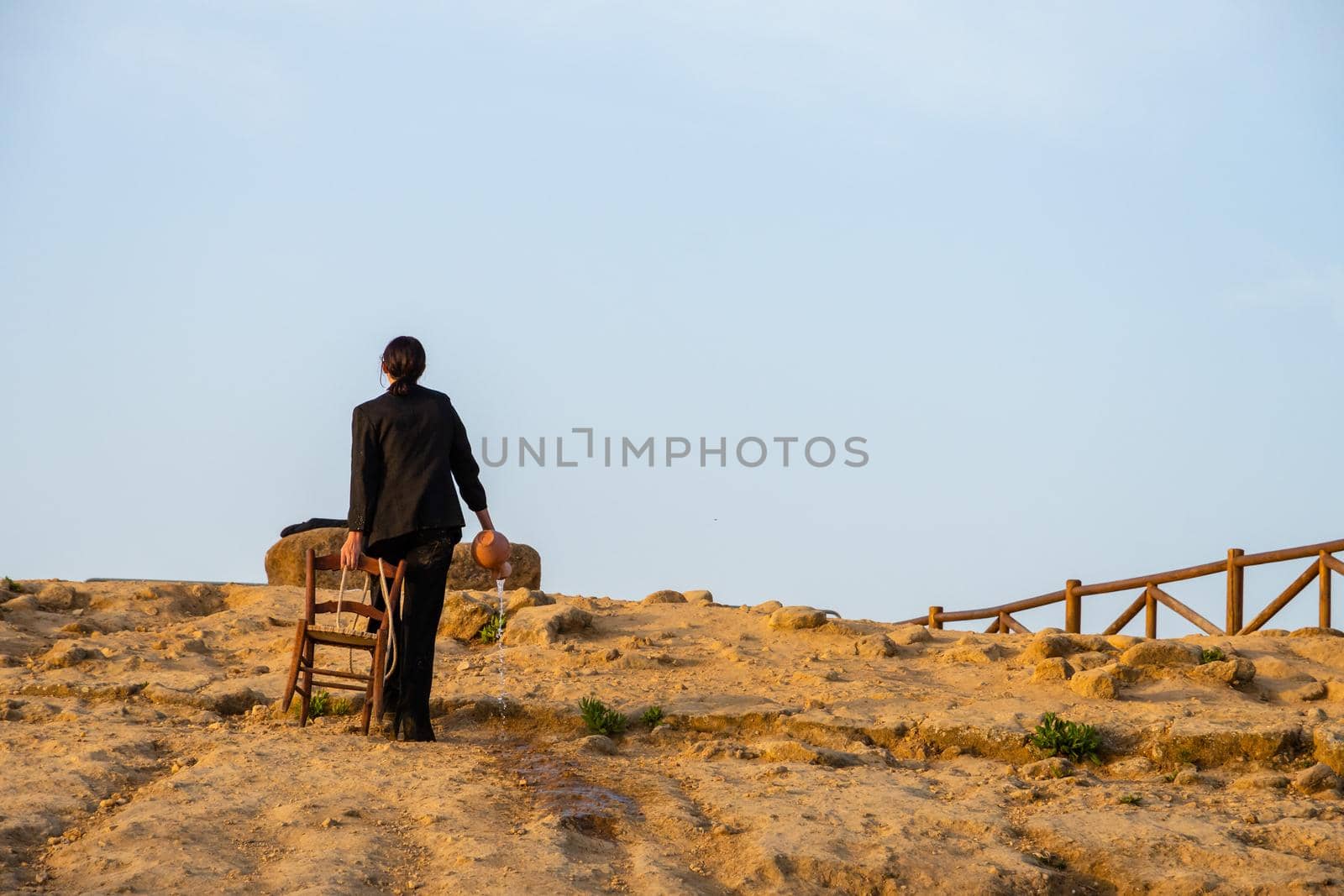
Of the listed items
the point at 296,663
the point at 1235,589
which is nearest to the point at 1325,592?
the point at 1235,589

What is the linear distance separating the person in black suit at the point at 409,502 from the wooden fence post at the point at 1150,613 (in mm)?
7275

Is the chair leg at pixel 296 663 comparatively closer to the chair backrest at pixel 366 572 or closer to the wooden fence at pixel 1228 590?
the chair backrest at pixel 366 572

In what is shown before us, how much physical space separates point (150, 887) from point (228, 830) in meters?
0.66

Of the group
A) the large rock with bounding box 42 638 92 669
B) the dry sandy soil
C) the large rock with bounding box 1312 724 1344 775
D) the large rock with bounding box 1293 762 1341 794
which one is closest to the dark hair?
the dry sandy soil

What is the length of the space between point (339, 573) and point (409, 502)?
663cm

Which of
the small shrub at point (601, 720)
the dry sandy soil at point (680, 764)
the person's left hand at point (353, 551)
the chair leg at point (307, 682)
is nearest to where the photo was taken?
the dry sandy soil at point (680, 764)

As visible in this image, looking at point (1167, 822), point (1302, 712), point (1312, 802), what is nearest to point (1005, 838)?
point (1167, 822)

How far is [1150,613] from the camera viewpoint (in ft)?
38.8

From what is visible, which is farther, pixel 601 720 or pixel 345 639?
pixel 601 720

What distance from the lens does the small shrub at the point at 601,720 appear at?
734cm

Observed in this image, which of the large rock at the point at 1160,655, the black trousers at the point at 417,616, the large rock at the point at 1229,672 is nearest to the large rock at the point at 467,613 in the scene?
the black trousers at the point at 417,616

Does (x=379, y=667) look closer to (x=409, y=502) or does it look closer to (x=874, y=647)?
(x=409, y=502)

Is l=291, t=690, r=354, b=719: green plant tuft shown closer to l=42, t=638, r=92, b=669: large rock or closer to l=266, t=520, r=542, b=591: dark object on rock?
l=42, t=638, r=92, b=669: large rock

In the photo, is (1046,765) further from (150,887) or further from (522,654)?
(150,887)
